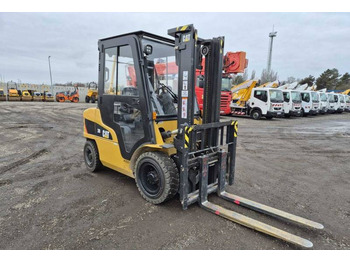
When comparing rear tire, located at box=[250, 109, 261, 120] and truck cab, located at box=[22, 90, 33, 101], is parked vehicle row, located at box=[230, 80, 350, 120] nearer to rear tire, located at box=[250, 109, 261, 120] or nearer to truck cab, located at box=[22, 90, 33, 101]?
rear tire, located at box=[250, 109, 261, 120]

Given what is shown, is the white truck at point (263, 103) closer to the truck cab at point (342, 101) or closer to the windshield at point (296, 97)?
the windshield at point (296, 97)

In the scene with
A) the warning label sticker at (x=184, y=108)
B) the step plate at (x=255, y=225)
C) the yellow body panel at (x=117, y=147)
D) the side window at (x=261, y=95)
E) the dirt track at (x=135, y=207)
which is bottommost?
the dirt track at (x=135, y=207)

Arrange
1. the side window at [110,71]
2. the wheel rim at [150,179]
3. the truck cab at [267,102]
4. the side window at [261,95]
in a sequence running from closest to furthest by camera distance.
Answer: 1. the wheel rim at [150,179]
2. the side window at [110,71]
3. the truck cab at [267,102]
4. the side window at [261,95]

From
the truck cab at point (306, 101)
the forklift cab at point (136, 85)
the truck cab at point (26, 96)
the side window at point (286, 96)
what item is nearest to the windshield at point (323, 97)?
the truck cab at point (306, 101)

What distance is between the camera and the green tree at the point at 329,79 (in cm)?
4853

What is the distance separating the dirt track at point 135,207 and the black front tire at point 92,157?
0.16 m

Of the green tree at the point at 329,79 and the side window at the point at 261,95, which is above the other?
the green tree at the point at 329,79

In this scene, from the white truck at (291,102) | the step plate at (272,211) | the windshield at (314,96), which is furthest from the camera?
the windshield at (314,96)

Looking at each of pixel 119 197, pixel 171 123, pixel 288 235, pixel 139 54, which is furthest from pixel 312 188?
pixel 139 54

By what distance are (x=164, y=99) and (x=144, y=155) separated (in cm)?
100

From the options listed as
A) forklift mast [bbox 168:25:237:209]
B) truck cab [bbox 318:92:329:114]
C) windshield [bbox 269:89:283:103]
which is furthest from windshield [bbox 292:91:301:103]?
forklift mast [bbox 168:25:237:209]

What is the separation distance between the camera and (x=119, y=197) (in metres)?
3.72

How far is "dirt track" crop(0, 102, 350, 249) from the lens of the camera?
266 centimetres

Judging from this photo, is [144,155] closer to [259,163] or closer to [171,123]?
[171,123]
